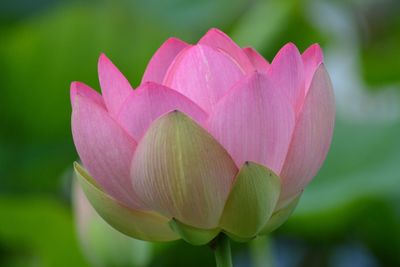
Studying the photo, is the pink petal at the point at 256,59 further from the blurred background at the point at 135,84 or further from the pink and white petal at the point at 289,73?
the blurred background at the point at 135,84

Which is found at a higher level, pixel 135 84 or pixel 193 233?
pixel 193 233

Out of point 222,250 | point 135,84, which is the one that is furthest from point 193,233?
point 135,84

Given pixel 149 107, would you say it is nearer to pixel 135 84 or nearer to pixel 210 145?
pixel 210 145

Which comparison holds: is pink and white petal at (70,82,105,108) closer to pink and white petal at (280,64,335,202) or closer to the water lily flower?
pink and white petal at (280,64,335,202)

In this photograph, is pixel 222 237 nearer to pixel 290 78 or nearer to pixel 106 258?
pixel 290 78

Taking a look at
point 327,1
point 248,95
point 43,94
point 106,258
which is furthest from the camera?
point 327,1

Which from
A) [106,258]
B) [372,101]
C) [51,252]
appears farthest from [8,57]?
[106,258]

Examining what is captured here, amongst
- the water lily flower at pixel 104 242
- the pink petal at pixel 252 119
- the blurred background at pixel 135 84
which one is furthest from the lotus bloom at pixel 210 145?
the blurred background at pixel 135 84
